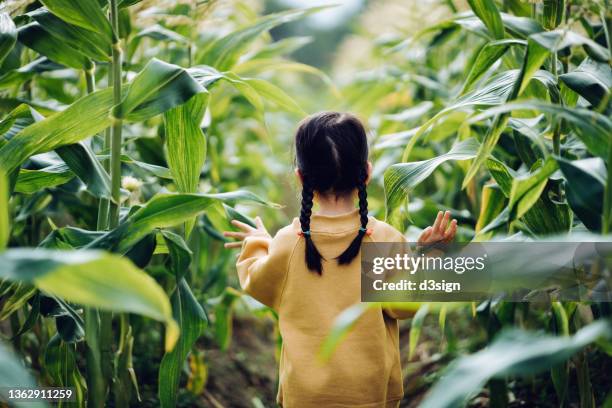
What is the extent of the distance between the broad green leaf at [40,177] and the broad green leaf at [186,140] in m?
0.20

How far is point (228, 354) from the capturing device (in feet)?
6.67

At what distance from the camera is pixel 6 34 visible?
101cm

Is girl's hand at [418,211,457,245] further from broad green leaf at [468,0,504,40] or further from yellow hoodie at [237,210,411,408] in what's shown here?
broad green leaf at [468,0,504,40]

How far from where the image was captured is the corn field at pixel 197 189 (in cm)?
64

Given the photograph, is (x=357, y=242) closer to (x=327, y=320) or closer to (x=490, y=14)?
(x=327, y=320)

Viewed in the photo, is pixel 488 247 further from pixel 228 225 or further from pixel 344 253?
pixel 228 225

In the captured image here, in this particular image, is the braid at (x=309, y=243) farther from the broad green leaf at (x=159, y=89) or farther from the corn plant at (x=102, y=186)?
the broad green leaf at (x=159, y=89)

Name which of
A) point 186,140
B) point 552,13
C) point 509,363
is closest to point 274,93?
point 186,140

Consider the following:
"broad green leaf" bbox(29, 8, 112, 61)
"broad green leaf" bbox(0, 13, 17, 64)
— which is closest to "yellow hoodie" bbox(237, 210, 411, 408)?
"broad green leaf" bbox(29, 8, 112, 61)

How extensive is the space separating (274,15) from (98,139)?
490 millimetres

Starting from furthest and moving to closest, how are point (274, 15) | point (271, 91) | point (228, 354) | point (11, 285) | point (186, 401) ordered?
point (228, 354)
point (186, 401)
point (274, 15)
point (271, 91)
point (11, 285)

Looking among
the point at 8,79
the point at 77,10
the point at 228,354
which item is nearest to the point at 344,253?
the point at 77,10

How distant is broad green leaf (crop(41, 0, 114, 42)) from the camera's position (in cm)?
94

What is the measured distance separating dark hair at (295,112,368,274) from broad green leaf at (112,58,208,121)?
0.20 metres
